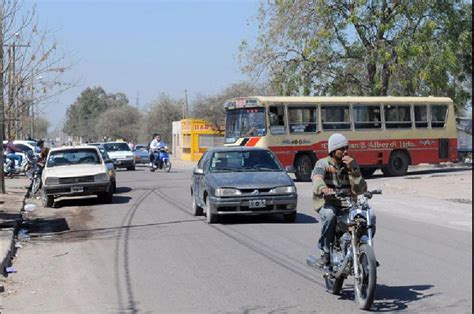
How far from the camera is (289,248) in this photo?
433 inches

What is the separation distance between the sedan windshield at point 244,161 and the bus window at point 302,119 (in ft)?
41.3

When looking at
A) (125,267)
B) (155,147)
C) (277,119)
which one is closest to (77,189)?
(125,267)

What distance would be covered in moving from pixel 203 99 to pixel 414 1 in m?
46.0

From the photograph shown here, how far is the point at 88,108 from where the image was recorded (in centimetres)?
14625

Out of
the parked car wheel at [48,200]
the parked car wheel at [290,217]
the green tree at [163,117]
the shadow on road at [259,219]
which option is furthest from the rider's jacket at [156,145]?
the green tree at [163,117]

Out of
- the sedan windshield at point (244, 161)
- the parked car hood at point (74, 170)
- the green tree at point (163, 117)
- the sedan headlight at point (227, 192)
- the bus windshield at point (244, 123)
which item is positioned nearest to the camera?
the sedan headlight at point (227, 192)

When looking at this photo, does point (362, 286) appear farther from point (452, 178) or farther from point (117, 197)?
point (452, 178)

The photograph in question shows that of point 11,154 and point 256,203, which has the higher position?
point 11,154

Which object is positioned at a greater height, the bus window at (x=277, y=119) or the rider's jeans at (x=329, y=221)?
the bus window at (x=277, y=119)

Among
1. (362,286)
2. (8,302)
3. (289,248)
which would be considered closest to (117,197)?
(289,248)

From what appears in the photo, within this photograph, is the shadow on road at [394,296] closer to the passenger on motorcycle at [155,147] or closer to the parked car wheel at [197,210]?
the parked car wheel at [197,210]

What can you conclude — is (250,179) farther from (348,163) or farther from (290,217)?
(348,163)

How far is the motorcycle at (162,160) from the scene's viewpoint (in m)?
36.6

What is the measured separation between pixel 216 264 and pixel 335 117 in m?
19.5
